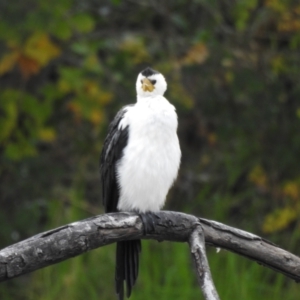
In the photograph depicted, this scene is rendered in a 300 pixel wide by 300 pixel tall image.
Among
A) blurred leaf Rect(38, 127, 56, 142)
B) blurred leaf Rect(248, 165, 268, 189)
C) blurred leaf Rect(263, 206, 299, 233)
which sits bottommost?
blurred leaf Rect(263, 206, 299, 233)

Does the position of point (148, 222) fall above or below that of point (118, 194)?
below

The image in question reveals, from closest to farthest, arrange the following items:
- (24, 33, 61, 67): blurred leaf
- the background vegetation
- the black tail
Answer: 1. the black tail
2. the background vegetation
3. (24, 33, 61, 67): blurred leaf

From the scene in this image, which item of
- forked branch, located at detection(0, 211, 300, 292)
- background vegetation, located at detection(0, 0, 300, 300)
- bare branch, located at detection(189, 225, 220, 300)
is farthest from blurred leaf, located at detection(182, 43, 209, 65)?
bare branch, located at detection(189, 225, 220, 300)

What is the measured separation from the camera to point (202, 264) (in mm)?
3166

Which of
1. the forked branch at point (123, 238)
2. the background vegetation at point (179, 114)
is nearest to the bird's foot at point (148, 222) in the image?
the forked branch at point (123, 238)

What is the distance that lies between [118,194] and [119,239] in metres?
0.87

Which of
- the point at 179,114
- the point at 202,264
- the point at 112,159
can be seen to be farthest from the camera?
the point at 179,114

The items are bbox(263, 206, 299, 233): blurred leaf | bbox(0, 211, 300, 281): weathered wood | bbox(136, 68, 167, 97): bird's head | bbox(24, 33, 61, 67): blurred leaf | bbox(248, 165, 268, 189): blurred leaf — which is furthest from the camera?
bbox(248, 165, 268, 189): blurred leaf

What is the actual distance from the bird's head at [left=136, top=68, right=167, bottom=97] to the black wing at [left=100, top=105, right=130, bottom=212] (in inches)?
5.1

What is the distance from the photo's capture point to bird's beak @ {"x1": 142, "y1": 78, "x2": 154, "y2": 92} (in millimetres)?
4289

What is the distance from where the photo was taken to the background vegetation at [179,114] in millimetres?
6180

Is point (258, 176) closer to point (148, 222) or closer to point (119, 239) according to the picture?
point (148, 222)

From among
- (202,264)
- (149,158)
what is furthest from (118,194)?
(202,264)

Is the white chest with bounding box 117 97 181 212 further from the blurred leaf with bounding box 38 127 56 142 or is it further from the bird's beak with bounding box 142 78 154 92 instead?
the blurred leaf with bounding box 38 127 56 142
